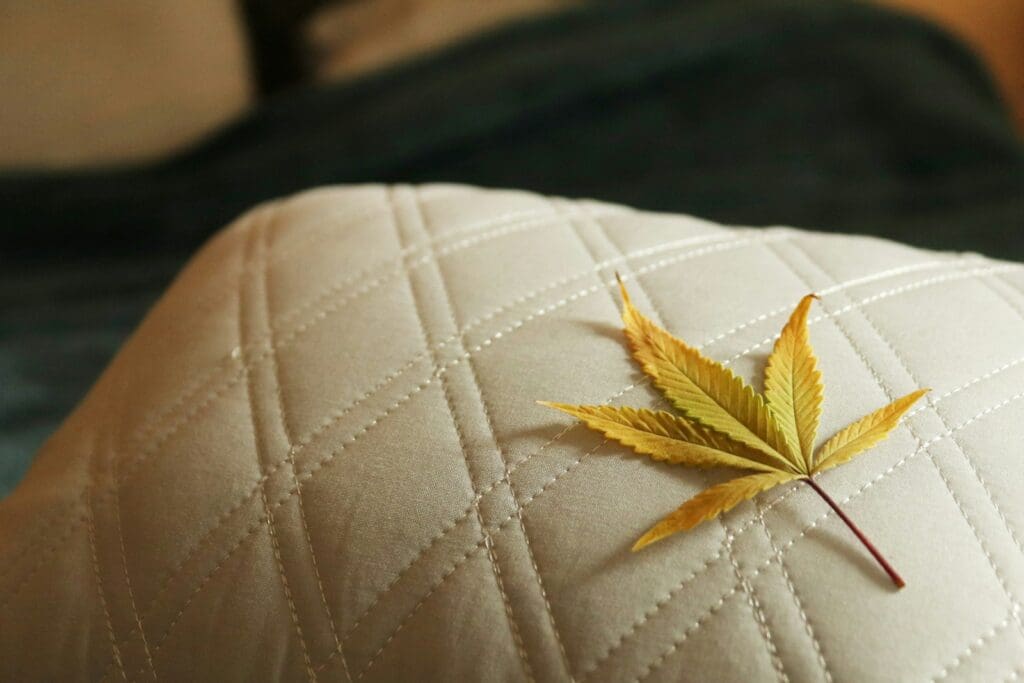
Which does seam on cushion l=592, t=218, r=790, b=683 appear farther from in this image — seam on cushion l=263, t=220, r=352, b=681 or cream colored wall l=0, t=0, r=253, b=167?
cream colored wall l=0, t=0, r=253, b=167

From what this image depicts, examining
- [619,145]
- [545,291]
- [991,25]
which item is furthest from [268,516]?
[991,25]

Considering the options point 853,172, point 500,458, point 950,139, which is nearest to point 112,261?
point 500,458

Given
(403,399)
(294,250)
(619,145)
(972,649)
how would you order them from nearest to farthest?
1. (972,649)
2. (403,399)
3. (294,250)
4. (619,145)

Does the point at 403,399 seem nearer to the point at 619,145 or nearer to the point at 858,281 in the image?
the point at 858,281

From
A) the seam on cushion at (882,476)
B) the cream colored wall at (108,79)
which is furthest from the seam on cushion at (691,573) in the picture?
the cream colored wall at (108,79)

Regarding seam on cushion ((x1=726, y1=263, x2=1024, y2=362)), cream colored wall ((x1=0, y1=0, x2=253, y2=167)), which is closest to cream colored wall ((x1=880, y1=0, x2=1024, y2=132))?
cream colored wall ((x1=0, y1=0, x2=253, y2=167))

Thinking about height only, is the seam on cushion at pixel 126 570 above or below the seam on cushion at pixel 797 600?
above

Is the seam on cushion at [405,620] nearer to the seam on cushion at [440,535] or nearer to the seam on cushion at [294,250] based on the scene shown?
the seam on cushion at [440,535]
